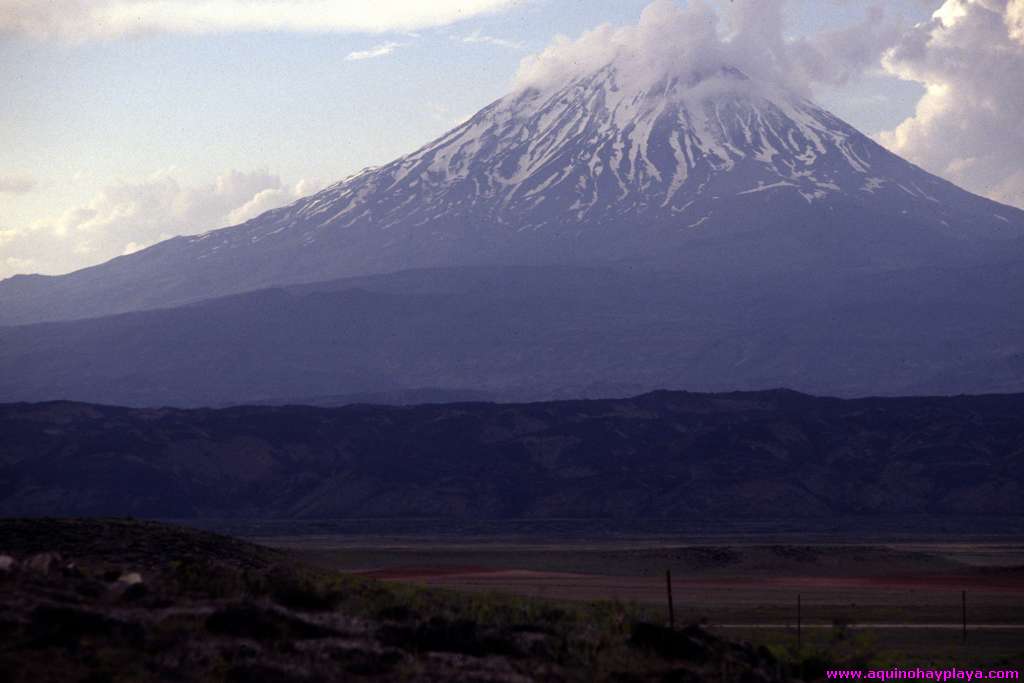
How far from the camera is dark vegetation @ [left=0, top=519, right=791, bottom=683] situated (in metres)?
14.6

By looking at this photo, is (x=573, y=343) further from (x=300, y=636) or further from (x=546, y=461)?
(x=300, y=636)

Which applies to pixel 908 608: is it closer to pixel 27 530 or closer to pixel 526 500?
pixel 27 530

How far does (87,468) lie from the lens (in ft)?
285

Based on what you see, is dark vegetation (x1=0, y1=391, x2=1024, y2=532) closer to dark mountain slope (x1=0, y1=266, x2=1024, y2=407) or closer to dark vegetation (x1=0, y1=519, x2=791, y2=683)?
dark vegetation (x1=0, y1=519, x2=791, y2=683)

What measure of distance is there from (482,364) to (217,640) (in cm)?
16141

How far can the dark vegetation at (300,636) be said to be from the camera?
14.6 meters

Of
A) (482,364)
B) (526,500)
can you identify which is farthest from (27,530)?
(482,364)

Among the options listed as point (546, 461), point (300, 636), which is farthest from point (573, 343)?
point (300, 636)

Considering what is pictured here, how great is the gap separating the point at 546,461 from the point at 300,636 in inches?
2928

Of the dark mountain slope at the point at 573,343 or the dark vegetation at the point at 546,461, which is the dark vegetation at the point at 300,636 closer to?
the dark vegetation at the point at 546,461

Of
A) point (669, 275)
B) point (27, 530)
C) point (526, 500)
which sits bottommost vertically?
point (526, 500)

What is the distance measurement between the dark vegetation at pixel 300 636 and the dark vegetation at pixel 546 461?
57.4 metres

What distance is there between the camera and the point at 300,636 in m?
16.0

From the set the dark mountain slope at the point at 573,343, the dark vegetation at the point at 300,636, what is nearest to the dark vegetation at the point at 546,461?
the dark vegetation at the point at 300,636
